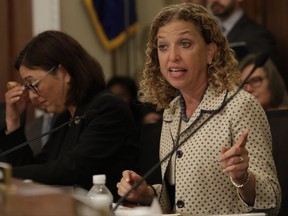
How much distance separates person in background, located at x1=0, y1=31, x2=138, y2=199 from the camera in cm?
320

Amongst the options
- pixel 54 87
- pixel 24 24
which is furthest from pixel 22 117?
pixel 24 24

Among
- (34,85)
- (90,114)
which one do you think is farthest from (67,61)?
(90,114)

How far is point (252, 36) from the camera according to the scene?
4.82 m

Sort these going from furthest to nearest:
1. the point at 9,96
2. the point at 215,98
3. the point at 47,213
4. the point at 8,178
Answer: the point at 9,96 < the point at 215,98 < the point at 8,178 < the point at 47,213

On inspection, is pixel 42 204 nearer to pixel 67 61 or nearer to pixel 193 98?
pixel 193 98

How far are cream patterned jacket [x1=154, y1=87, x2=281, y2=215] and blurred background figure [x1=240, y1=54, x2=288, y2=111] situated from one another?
1407mm

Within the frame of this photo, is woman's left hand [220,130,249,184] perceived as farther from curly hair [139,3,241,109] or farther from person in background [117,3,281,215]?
curly hair [139,3,241,109]

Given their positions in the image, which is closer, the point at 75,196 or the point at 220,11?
the point at 75,196

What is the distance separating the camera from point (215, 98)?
2.66m

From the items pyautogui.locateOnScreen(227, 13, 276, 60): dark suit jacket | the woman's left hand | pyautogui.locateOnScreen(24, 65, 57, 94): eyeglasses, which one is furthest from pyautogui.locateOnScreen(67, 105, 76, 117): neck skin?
pyautogui.locateOnScreen(227, 13, 276, 60): dark suit jacket

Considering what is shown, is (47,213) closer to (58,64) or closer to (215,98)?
(215,98)

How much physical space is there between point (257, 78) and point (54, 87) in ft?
4.15

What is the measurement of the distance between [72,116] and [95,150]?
281 millimetres

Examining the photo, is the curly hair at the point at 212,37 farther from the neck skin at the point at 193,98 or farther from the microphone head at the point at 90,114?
the microphone head at the point at 90,114
